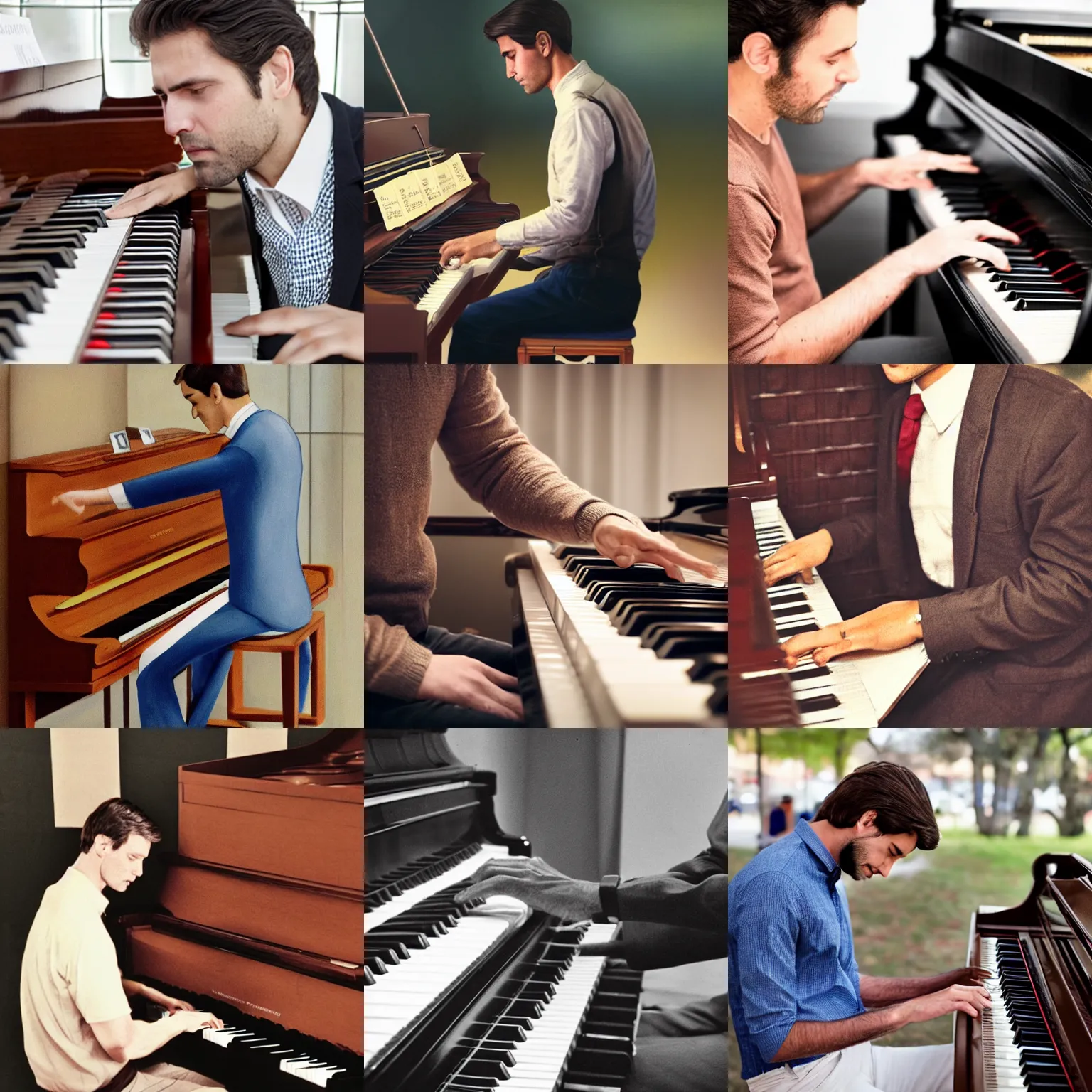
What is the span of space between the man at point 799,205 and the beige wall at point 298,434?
995 mm

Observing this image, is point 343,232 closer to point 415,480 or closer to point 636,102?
point 415,480

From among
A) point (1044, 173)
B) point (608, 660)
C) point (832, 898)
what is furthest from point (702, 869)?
point (1044, 173)

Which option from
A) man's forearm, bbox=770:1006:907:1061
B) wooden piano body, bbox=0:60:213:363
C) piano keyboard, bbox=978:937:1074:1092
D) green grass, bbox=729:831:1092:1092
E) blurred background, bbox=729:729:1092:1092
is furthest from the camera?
green grass, bbox=729:831:1092:1092

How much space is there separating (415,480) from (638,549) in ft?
1.89

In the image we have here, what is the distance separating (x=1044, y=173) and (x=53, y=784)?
2.83 m

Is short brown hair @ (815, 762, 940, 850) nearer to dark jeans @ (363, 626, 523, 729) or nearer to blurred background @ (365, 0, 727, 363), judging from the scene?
dark jeans @ (363, 626, 523, 729)

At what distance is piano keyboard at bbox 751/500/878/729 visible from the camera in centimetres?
280

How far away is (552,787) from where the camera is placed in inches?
112

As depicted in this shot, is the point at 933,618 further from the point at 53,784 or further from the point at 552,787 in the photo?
the point at 53,784

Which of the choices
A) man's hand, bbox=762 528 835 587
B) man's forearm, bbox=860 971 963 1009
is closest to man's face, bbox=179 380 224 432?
man's hand, bbox=762 528 835 587

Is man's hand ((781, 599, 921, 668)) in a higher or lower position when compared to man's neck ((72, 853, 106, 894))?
higher

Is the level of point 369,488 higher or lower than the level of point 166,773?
higher

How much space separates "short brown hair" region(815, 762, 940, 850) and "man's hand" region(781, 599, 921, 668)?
1.00ft

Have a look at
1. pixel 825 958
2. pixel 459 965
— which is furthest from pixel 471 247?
pixel 825 958
